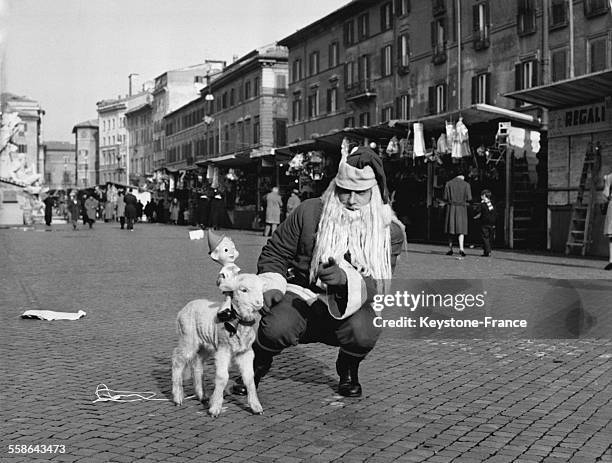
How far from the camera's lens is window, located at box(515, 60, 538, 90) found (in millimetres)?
32500

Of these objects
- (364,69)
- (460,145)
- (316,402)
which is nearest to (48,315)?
(316,402)

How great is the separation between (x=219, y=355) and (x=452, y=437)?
141 cm

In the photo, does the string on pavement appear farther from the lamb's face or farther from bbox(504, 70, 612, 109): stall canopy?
bbox(504, 70, 612, 109): stall canopy

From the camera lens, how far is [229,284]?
208 inches

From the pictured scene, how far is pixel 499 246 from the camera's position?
27344mm

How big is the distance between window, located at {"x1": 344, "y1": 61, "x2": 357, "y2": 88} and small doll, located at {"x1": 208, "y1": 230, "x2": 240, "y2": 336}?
43.6m

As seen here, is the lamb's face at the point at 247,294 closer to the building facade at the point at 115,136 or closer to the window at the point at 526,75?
the window at the point at 526,75

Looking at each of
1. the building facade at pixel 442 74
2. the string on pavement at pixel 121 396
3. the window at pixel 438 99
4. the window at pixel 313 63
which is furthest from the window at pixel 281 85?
the string on pavement at pixel 121 396

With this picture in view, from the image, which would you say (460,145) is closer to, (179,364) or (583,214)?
(583,214)

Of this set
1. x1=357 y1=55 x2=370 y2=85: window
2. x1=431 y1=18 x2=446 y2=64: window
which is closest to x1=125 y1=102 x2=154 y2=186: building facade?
x1=357 y1=55 x2=370 y2=85: window

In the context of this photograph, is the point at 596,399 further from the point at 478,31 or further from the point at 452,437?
the point at 478,31

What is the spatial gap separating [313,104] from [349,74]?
5.60m

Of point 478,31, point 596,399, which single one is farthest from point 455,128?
point 596,399

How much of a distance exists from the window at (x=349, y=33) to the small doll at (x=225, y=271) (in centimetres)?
4434
